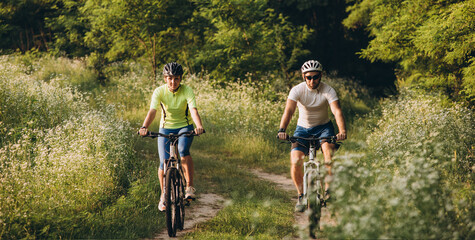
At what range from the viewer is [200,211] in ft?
23.7

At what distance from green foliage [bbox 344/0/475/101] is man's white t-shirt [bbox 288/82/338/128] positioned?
3.86m

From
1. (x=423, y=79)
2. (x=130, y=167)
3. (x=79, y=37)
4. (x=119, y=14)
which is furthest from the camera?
(x=79, y=37)

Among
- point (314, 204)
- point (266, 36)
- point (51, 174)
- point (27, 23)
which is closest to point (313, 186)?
point (314, 204)

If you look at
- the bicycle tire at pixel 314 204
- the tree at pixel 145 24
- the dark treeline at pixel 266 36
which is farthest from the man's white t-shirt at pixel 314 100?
the tree at pixel 145 24

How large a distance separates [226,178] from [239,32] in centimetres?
781

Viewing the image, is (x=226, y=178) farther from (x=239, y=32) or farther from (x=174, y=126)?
(x=239, y=32)

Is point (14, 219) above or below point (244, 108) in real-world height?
below

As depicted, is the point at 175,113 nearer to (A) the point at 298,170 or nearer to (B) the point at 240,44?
(A) the point at 298,170

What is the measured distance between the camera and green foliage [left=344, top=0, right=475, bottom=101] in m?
8.44

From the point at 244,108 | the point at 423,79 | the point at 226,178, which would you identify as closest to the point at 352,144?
the point at 423,79

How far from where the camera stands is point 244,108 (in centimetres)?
1367

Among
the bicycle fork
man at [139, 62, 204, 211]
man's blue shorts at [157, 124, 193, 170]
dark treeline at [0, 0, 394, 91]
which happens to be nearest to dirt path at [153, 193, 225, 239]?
man at [139, 62, 204, 211]

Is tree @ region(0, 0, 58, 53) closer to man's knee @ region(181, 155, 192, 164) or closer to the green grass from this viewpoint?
the green grass

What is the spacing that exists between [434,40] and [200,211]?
223 inches
